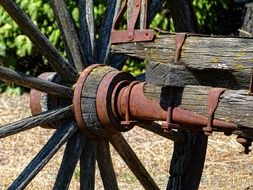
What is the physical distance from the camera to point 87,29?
4.29m

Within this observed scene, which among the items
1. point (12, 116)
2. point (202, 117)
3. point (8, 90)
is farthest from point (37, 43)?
point (8, 90)

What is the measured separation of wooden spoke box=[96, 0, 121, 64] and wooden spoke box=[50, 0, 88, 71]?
0.14 m

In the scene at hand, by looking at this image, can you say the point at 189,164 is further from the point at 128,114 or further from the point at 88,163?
the point at 128,114

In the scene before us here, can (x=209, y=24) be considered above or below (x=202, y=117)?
above

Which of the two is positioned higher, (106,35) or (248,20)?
(248,20)

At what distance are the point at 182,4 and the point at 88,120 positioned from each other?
3.03 feet

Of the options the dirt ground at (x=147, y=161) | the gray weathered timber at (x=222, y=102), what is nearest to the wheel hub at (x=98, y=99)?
the gray weathered timber at (x=222, y=102)

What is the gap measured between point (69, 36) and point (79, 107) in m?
0.46

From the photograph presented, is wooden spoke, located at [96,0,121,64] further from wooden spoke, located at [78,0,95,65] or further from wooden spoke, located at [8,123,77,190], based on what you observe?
wooden spoke, located at [8,123,77,190]

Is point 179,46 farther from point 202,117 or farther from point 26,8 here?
point 26,8

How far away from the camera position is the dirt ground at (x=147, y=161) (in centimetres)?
585

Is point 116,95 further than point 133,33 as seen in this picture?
Yes

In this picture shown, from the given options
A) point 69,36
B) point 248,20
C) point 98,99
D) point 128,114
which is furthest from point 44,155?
point 248,20

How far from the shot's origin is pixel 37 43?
13.1ft
